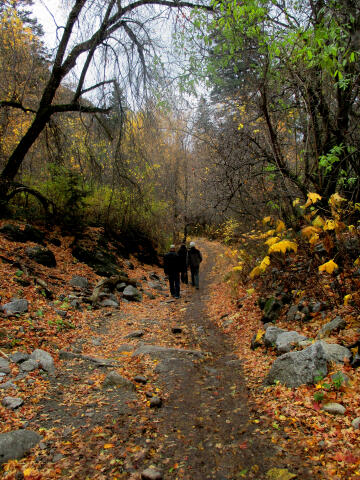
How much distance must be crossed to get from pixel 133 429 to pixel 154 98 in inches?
261

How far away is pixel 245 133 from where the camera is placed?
6.82 meters

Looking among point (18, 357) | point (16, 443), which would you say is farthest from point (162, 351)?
point (16, 443)

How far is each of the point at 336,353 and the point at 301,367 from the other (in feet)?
1.35

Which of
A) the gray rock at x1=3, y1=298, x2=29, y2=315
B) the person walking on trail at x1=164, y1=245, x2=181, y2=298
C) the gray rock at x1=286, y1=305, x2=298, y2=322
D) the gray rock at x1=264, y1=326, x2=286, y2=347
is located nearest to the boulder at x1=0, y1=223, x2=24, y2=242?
the gray rock at x1=3, y1=298, x2=29, y2=315

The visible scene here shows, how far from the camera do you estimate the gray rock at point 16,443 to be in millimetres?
2143

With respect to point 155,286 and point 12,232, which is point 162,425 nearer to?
point 12,232

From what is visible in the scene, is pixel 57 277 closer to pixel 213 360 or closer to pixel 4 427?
pixel 213 360

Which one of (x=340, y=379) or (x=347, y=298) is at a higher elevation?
(x=347, y=298)

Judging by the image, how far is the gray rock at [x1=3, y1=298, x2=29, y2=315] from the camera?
4.68 metres

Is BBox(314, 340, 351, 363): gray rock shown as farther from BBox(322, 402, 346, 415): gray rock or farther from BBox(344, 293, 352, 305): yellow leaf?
BBox(344, 293, 352, 305): yellow leaf

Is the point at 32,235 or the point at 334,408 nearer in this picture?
the point at 334,408

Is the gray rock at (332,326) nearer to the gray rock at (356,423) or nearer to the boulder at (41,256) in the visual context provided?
the gray rock at (356,423)

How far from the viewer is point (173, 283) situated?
9391 millimetres

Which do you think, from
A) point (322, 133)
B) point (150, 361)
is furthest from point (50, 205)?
point (322, 133)
